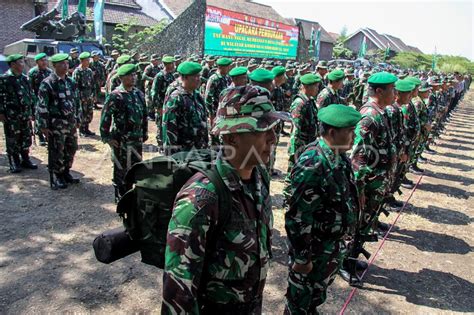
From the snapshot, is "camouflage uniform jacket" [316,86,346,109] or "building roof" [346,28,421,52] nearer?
"camouflage uniform jacket" [316,86,346,109]

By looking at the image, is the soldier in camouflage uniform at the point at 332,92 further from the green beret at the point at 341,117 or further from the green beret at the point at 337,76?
the green beret at the point at 341,117

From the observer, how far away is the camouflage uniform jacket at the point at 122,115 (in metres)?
5.06

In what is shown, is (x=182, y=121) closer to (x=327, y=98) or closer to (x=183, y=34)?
(x=327, y=98)

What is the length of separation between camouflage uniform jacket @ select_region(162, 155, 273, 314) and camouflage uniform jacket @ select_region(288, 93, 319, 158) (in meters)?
3.71

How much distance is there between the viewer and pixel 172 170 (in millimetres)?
1539

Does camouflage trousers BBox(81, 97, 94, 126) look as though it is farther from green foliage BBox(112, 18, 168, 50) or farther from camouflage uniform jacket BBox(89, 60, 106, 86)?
green foliage BBox(112, 18, 168, 50)

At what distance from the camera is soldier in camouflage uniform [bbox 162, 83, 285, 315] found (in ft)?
4.59

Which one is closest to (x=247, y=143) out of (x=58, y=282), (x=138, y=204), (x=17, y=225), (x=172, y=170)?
(x=172, y=170)

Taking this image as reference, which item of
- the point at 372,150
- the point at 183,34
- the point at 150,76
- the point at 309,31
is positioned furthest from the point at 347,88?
the point at 309,31

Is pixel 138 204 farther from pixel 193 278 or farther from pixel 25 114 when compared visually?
pixel 25 114

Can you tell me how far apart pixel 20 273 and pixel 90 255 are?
2.32 ft

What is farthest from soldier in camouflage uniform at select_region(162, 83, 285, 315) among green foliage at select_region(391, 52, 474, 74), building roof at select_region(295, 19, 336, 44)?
building roof at select_region(295, 19, 336, 44)

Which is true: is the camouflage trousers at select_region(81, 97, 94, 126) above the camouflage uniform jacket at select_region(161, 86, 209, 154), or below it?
below

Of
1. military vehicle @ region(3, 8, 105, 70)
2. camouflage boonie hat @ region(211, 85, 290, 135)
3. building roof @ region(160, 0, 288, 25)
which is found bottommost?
camouflage boonie hat @ region(211, 85, 290, 135)
